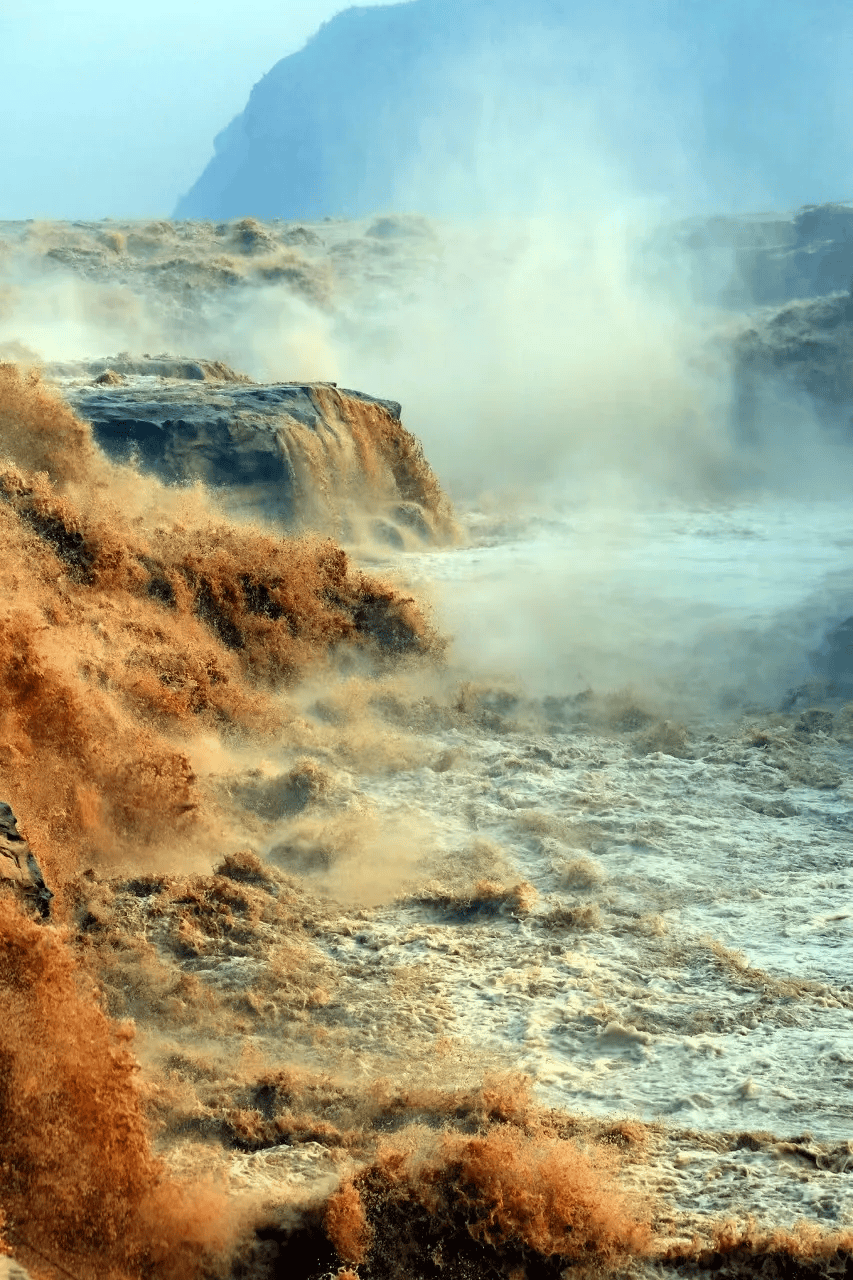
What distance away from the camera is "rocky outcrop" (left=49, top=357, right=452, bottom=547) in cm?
1106

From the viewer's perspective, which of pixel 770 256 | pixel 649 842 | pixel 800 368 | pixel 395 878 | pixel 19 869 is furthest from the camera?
pixel 770 256

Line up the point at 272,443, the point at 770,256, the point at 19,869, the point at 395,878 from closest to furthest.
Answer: the point at 19,869
the point at 395,878
the point at 272,443
the point at 770,256

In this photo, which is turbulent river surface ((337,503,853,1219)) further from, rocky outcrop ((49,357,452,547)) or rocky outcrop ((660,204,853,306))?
rocky outcrop ((660,204,853,306))

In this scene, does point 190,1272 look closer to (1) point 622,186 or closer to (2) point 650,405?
(2) point 650,405

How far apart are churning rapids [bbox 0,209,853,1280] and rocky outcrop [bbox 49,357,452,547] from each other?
2.6 inches

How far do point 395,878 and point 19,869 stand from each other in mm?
2290

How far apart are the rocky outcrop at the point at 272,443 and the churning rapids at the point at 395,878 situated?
65 millimetres

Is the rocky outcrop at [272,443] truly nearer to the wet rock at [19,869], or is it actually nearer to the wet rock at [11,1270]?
the wet rock at [19,869]

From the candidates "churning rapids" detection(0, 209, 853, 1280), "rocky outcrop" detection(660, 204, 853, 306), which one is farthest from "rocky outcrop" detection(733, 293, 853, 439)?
"churning rapids" detection(0, 209, 853, 1280)

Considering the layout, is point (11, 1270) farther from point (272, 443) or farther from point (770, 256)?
point (770, 256)

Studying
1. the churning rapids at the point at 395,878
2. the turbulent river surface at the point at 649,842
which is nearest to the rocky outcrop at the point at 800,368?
the churning rapids at the point at 395,878

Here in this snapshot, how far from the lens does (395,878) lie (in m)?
6.28

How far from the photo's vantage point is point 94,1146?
3455 millimetres

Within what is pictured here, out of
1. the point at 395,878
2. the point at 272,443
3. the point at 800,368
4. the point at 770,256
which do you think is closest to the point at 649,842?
the point at 395,878
